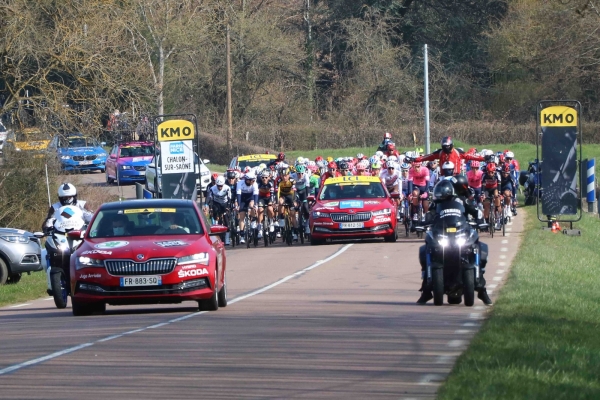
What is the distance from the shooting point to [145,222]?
627 inches

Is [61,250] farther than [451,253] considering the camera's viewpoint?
Yes

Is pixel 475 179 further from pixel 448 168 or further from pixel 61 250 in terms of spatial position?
pixel 61 250

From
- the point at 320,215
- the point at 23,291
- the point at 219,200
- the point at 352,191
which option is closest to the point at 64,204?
the point at 23,291

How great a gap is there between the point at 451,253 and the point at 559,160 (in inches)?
584

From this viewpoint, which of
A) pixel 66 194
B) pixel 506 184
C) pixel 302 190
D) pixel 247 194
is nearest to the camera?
pixel 66 194

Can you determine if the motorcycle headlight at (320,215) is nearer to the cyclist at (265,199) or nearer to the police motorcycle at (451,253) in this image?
the cyclist at (265,199)

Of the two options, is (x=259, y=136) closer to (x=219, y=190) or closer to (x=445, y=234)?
(x=219, y=190)

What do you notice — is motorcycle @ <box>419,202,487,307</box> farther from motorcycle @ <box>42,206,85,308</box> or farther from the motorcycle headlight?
the motorcycle headlight

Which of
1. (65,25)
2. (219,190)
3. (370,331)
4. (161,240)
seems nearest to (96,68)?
Answer: (65,25)

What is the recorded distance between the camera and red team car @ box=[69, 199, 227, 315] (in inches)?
576

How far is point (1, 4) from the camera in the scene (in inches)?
1195

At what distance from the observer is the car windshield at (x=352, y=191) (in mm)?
29781

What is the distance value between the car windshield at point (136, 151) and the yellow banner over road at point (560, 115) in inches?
1081

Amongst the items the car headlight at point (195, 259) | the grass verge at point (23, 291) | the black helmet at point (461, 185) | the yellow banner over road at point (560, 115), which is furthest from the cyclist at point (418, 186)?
the car headlight at point (195, 259)
